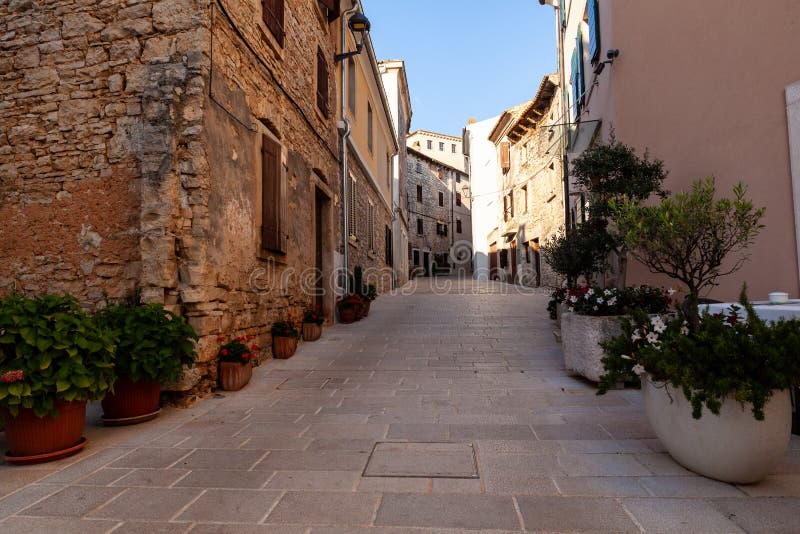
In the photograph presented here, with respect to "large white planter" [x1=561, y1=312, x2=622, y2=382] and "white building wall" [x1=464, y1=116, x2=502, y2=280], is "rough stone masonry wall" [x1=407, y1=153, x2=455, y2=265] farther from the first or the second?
"large white planter" [x1=561, y1=312, x2=622, y2=382]

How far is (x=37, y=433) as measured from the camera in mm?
3064

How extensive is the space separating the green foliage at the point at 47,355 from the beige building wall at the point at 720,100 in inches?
237

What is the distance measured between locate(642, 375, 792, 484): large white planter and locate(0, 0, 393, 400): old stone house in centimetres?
384

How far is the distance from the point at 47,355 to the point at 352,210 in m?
8.79

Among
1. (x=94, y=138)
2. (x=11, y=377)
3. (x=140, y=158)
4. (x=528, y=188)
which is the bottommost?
(x=11, y=377)

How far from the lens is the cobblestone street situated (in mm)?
2264

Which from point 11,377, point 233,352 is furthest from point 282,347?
point 11,377

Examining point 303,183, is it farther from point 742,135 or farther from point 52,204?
point 742,135

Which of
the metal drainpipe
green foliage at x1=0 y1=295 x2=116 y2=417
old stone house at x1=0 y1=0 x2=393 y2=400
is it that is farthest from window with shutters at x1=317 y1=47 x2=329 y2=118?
green foliage at x1=0 y1=295 x2=116 y2=417

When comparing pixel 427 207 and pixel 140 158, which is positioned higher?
pixel 427 207

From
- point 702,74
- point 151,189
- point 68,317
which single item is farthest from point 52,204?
point 702,74

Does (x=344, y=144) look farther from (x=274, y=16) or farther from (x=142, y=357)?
(x=142, y=357)

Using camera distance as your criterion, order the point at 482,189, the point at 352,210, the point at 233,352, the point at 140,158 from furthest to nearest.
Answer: the point at 482,189 < the point at 352,210 < the point at 233,352 < the point at 140,158

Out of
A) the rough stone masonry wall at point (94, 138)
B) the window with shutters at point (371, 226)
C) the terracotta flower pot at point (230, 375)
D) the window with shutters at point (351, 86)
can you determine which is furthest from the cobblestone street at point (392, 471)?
the window with shutters at point (371, 226)
